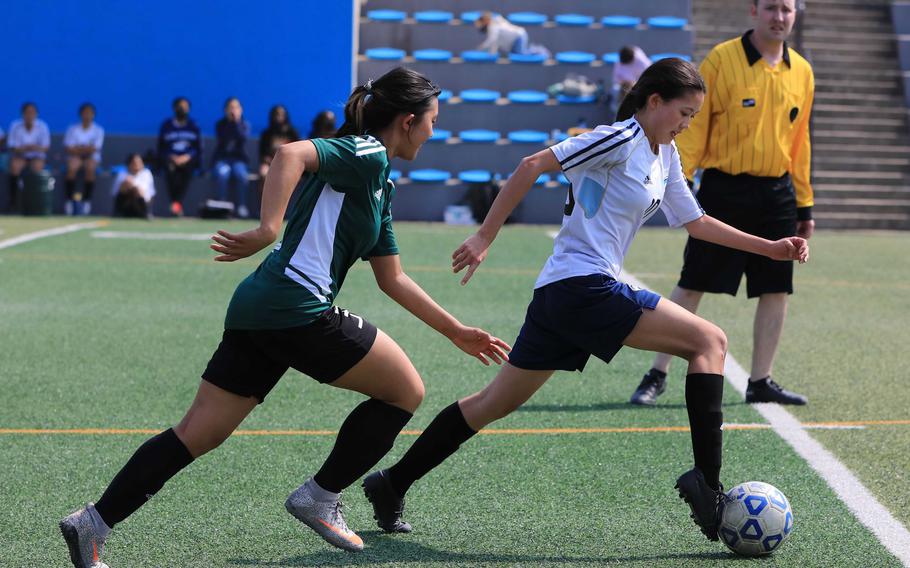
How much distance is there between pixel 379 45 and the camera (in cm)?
2325

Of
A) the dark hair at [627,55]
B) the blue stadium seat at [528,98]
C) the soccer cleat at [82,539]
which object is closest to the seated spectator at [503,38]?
the blue stadium seat at [528,98]

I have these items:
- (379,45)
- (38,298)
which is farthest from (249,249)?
(379,45)

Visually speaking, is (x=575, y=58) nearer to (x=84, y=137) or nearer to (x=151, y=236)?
(x=84, y=137)

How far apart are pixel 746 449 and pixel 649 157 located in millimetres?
1743

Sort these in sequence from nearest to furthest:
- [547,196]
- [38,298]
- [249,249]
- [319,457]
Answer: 1. [249,249]
2. [319,457]
3. [38,298]
4. [547,196]

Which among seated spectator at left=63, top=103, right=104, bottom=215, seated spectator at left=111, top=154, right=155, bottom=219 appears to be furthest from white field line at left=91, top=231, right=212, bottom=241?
seated spectator at left=63, top=103, right=104, bottom=215

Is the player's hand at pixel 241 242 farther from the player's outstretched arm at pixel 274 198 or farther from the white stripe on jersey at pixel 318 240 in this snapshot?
the white stripe on jersey at pixel 318 240

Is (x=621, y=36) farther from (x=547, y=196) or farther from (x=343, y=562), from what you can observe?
(x=343, y=562)

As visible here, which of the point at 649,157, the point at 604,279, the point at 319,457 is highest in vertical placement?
the point at 649,157

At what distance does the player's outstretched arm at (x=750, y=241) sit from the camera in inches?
180

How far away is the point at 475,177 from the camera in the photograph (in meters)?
20.7

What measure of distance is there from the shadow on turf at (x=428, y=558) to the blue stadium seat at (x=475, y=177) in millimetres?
16587

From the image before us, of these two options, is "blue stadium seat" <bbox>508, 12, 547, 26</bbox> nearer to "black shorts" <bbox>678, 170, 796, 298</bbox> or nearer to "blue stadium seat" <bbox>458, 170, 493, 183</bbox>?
"blue stadium seat" <bbox>458, 170, 493, 183</bbox>

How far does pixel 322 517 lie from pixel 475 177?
1690 cm
